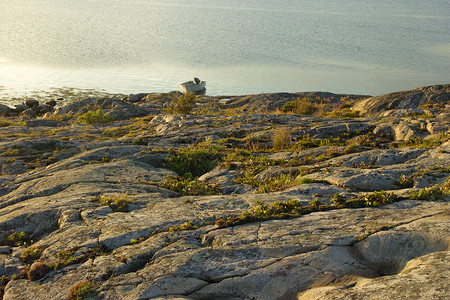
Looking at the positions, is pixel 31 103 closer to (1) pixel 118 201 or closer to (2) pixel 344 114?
(2) pixel 344 114

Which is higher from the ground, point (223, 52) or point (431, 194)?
point (223, 52)

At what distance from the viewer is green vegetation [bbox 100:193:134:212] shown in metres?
10.1

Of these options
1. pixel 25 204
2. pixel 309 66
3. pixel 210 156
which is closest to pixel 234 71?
pixel 309 66

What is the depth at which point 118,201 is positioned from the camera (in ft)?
33.7

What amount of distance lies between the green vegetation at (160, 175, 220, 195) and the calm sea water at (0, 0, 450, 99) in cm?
4229

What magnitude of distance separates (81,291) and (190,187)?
604 centimetres

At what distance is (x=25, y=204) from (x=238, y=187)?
641 cm

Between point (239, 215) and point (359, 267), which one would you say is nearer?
point (359, 267)

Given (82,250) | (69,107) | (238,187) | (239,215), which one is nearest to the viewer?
(82,250)

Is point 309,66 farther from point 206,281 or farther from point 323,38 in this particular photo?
point 206,281

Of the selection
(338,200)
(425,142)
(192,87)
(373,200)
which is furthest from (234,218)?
(192,87)

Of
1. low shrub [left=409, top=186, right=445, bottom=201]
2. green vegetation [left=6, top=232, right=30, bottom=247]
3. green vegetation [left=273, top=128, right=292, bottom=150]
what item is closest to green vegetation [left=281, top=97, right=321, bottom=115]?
green vegetation [left=273, top=128, right=292, bottom=150]

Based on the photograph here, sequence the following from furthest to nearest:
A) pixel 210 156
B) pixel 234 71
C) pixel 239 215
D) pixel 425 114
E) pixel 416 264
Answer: pixel 234 71
pixel 425 114
pixel 210 156
pixel 239 215
pixel 416 264

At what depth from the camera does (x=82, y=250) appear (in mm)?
8062
